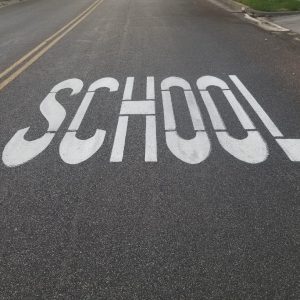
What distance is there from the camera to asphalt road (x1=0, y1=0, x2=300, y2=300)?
274cm

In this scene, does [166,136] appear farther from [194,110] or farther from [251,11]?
[251,11]

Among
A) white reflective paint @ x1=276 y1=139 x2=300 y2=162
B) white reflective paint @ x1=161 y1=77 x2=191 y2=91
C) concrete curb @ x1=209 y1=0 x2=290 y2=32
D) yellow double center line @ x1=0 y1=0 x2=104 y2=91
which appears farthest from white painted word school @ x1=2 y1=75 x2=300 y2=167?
concrete curb @ x1=209 y1=0 x2=290 y2=32

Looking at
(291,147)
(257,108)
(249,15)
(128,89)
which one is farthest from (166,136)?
(249,15)

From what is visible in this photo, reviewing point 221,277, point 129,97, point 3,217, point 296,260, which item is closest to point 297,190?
point 296,260

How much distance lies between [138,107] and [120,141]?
120cm

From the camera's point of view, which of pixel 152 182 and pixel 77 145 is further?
pixel 77 145

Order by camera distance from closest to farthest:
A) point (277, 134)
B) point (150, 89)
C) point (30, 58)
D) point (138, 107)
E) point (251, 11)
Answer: point (277, 134) < point (138, 107) < point (150, 89) < point (30, 58) < point (251, 11)

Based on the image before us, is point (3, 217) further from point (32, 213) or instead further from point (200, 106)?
point (200, 106)

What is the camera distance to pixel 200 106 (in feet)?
18.5

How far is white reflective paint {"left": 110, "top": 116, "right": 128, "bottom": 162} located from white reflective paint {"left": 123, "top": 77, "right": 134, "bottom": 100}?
901 mm

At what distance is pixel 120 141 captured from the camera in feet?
15.3

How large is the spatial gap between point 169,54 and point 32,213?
6434 millimetres

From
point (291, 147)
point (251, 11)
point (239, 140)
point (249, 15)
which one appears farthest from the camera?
point (251, 11)

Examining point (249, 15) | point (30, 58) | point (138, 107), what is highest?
point (138, 107)
